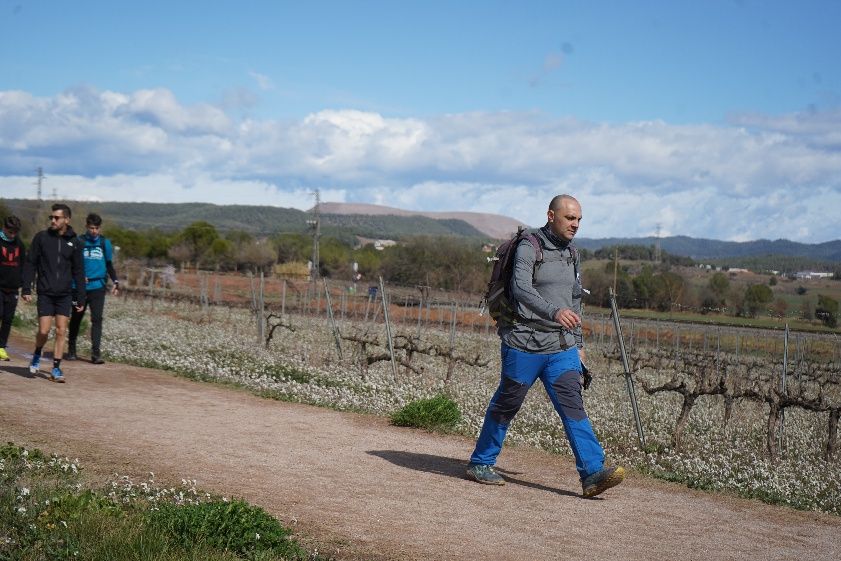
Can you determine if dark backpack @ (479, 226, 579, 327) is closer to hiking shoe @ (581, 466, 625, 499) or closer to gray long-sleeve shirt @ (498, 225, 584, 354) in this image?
gray long-sleeve shirt @ (498, 225, 584, 354)

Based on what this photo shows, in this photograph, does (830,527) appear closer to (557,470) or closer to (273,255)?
(557,470)

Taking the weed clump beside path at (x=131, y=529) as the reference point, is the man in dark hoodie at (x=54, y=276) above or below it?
above

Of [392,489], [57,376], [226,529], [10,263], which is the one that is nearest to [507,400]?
[392,489]

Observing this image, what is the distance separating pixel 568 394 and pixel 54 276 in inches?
304

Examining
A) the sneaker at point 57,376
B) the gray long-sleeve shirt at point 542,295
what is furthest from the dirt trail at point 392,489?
the gray long-sleeve shirt at point 542,295

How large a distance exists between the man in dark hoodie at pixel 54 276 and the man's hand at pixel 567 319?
7.65 metres

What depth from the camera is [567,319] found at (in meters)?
7.39

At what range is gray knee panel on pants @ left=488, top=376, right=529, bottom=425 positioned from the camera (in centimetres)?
794

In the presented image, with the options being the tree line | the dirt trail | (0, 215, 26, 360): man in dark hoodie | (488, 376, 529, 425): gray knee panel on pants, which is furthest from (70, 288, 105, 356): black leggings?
the tree line

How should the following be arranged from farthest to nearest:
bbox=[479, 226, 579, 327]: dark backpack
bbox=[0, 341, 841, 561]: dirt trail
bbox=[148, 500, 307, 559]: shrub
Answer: bbox=[479, 226, 579, 327]: dark backpack, bbox=[0, 341, 841, 561]: dirt trail, bbox=[148, 500, 307, 559]: shrub

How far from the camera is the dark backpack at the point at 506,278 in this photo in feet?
25.9

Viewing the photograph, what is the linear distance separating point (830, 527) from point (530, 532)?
2821 millimetres

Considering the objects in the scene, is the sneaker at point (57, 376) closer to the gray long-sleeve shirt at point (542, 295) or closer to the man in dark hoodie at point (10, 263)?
the man in dark hoodie at point (10, 263)

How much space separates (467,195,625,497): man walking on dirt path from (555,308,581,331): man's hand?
216 millimetres
